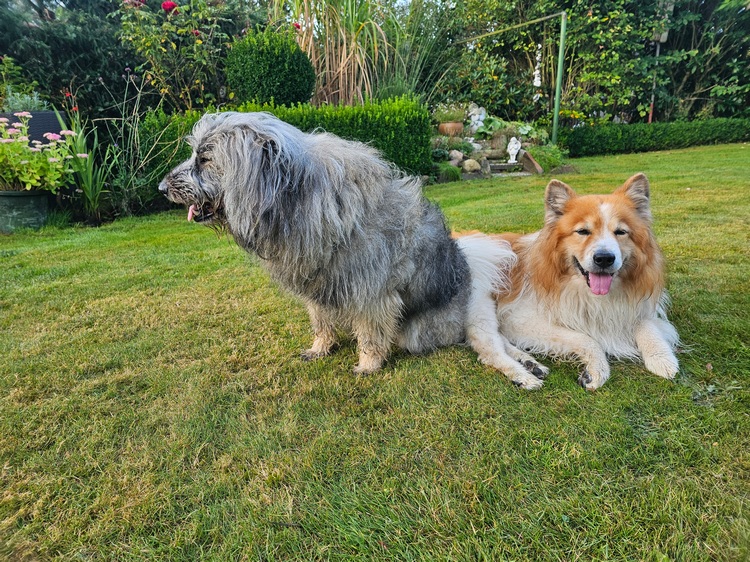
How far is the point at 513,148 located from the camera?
1178 cm

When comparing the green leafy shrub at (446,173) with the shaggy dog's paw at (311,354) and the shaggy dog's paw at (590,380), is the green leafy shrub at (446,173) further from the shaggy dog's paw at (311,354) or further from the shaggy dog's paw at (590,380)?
the shaggy dog's paw at (590,380)

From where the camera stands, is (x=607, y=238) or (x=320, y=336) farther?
(x=320, y=336)

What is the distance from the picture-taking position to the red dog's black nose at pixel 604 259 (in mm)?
Result: 2455

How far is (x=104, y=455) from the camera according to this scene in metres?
2.02

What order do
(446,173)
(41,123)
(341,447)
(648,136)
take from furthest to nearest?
(648,136) < (446,173) < (41,123) < (341,447)

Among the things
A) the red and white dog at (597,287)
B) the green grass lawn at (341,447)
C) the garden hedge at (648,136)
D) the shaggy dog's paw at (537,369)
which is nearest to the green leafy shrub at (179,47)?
the green grass lawn at (341,447)

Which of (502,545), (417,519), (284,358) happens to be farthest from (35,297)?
(502,545)

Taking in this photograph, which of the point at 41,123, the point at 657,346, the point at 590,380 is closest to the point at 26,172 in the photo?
the point at 41,123

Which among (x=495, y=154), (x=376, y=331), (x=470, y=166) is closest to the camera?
(x=376, y=331)

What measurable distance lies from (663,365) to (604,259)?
761mm

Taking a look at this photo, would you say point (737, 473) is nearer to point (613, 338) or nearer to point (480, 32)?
point (613, 338)

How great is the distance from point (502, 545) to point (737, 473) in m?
1.12

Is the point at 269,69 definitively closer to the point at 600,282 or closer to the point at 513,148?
the point at 513,148

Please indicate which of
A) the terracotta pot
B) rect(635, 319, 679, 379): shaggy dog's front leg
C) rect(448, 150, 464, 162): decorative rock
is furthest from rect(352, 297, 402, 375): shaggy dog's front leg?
the terracotta pot
